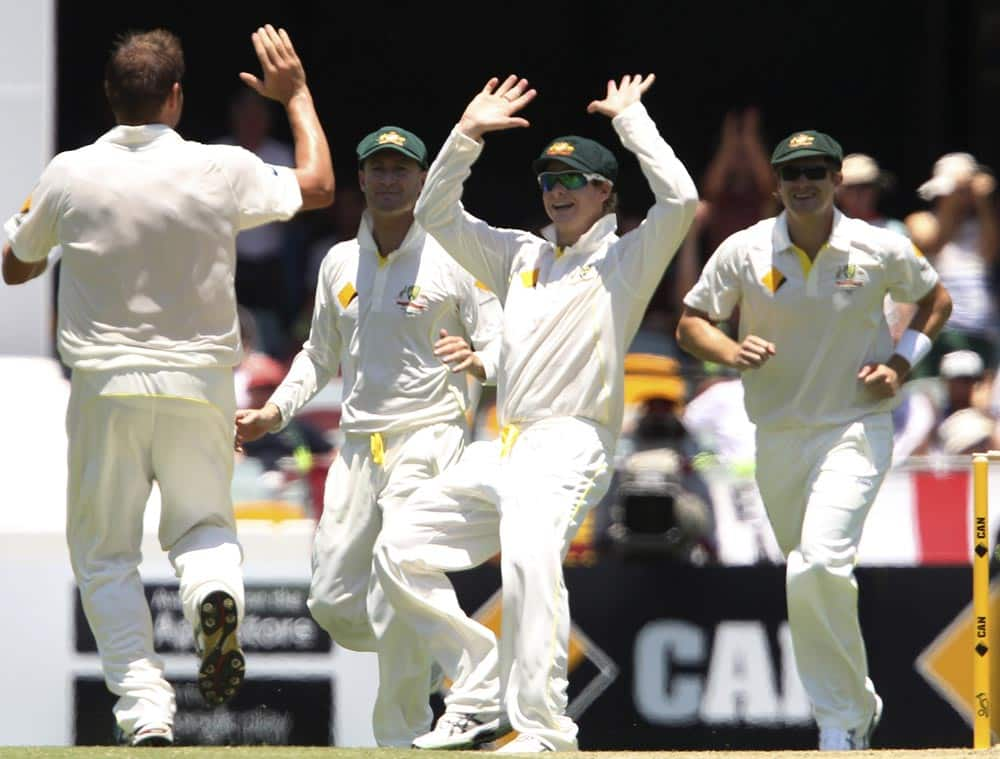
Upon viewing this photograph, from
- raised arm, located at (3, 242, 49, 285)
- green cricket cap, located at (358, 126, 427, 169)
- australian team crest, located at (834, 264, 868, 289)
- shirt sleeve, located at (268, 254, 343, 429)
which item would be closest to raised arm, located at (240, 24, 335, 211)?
Result: raised arm, located at (3, 242, 49, 285)

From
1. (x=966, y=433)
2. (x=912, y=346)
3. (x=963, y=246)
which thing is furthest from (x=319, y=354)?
(x=963, y=246)

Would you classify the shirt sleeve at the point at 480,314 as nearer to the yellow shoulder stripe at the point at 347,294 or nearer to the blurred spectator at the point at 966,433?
the yellow shoulder stripe at the point at 347,294

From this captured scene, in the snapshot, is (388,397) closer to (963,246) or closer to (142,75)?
(142,75)

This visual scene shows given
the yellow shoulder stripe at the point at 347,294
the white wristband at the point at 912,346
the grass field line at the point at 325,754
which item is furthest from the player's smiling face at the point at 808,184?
the grass field line at the point at 325,754

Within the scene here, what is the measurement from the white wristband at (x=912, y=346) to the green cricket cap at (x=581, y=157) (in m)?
1.19

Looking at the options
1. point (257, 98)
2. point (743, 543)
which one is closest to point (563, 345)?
point (743, 543)

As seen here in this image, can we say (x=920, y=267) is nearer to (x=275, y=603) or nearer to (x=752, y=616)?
(x=752, y=616)

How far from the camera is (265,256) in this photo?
36.4 ft

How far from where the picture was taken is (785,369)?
7422 mm

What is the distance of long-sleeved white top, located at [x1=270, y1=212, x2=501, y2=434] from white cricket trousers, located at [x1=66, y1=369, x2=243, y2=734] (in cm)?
107

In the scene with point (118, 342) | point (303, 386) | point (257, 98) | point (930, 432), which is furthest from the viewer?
point (257, 98)

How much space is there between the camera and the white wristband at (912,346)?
293 inches

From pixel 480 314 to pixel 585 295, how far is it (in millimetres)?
922

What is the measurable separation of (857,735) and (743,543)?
63.9 inches
